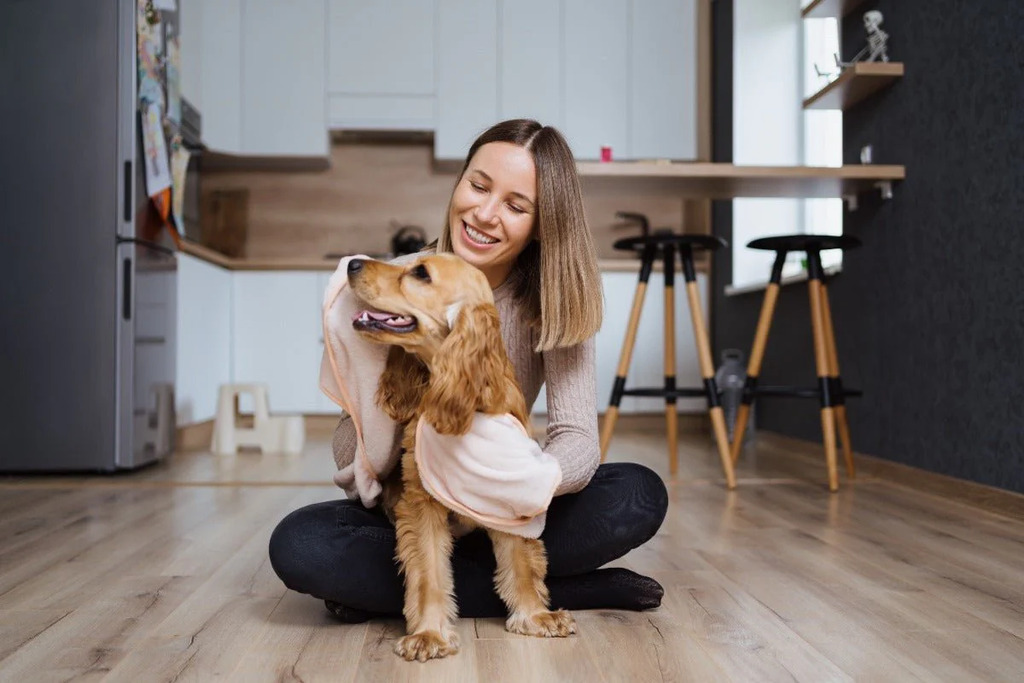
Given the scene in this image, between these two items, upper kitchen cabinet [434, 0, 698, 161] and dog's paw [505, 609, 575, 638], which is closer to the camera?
dog's paw [505, 609, 575, 638]

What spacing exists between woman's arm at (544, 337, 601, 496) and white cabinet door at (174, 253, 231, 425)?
2.68 m

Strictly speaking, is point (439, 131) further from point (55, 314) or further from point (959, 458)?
point (959, 458)

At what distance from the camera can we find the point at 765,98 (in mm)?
4809

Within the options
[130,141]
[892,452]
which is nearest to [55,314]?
[130,141]

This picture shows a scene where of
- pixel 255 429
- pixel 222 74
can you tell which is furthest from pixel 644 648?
pixel 222 74

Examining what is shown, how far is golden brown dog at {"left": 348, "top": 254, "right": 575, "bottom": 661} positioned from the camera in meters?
1.25

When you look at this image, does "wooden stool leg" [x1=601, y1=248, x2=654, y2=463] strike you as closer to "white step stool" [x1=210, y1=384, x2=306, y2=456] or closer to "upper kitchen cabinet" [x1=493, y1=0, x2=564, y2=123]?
"white step stool" [x1=210, y1=384, x2=306, y2=456]

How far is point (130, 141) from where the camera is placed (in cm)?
324

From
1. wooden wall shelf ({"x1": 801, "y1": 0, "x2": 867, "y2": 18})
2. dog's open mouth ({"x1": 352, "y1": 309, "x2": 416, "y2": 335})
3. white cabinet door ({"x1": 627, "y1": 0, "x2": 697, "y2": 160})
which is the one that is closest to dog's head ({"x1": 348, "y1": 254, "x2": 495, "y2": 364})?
dog's open mouth ({"x1": 352, "y1": 309, "x2": 416, "y2": 335})

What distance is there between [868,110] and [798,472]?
1.33 meters

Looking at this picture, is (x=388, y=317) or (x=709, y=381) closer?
(x=388, y=317)

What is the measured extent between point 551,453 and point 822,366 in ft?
6.03

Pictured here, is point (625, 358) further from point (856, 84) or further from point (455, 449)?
point (455, 449)

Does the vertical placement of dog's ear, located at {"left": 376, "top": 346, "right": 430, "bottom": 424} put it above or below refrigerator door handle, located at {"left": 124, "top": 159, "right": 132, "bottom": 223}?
below
